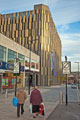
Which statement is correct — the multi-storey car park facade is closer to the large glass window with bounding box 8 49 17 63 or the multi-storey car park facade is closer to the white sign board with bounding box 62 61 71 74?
the large glass window with bounding box 8 49 17 63

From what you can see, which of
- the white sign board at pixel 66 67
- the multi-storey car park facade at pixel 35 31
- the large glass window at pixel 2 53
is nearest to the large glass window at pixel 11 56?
the large glass window at pixel 2 53

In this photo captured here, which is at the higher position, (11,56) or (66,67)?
(11,56)

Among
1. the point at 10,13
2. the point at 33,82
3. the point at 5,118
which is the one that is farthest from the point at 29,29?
the point at 5,118

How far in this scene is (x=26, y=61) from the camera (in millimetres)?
46062

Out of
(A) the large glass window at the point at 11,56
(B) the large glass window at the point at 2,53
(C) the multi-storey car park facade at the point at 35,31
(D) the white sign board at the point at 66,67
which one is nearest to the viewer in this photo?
(D) the white sign board at the point at 66,67

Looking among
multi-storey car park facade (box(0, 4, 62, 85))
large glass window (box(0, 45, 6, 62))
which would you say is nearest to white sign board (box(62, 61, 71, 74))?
large glass window (box(0, 45, 6, 62))

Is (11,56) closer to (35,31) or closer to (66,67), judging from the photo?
(66,67)

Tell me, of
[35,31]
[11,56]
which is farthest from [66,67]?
[35,31]

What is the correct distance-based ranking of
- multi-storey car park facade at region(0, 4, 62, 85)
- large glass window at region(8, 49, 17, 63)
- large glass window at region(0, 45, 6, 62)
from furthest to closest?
multi-storey car park facade at region(0, 4, 62, 85) → large glass window at region(8, 49, 17, 63) → large glass window at region(0, 45, 6, 62)

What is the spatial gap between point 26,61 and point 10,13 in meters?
36.4

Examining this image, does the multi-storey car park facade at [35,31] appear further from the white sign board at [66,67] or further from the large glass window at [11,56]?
the white sign board at [66,67]

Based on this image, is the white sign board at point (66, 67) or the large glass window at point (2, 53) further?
the large glass window at point (2, 53)

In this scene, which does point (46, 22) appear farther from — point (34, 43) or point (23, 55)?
point (23, 55)

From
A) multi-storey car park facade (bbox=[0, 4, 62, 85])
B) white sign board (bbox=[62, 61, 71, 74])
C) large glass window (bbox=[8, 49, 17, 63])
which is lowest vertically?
white sign board (bbox=[62, 61, 71, 74])
